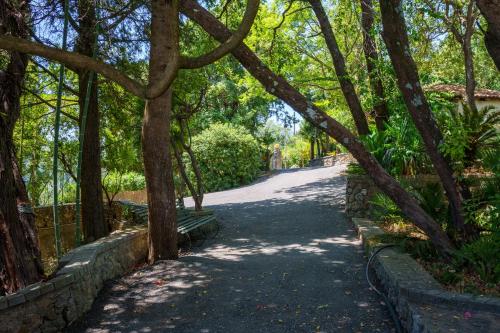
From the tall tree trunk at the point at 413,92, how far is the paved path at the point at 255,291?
5.27 ft

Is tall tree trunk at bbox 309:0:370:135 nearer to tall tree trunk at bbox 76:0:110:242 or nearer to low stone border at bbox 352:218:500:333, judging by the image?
tall tree trunk at bbox 76:0:110:242

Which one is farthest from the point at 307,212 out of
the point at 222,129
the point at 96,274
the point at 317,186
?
the point at 222,129

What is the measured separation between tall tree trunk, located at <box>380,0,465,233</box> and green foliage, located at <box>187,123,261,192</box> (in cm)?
1477

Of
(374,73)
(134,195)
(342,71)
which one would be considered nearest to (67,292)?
(374,73)

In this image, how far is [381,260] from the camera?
559cm

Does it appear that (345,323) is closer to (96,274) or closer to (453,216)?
(453,216)

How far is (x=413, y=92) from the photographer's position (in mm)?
5441

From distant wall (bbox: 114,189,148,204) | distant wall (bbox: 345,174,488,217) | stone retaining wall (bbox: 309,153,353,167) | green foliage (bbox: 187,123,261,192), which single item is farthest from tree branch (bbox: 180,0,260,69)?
stone retaining wall (bbox: 309,153,353,167)

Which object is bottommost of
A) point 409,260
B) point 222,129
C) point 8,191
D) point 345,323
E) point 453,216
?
point 345,323

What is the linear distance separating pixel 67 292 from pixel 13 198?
1.31 m

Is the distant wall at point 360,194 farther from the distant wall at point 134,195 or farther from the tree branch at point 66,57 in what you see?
the distant wall at point 134,195

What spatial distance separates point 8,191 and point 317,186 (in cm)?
1231

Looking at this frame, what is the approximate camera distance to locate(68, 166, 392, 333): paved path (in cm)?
457

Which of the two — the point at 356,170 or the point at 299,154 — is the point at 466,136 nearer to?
the point at 356,170
